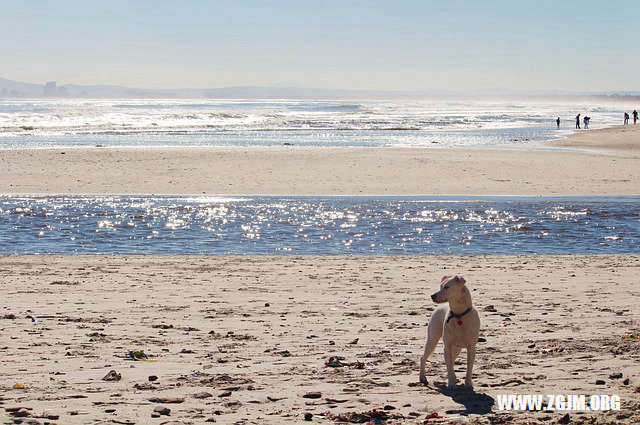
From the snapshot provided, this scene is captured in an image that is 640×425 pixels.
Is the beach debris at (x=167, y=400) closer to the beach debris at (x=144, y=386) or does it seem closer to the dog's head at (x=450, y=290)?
the beach debris at (x=144, y=386)

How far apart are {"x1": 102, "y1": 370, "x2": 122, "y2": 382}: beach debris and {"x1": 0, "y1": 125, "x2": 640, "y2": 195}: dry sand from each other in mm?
15571

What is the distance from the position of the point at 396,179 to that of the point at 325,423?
19.6m

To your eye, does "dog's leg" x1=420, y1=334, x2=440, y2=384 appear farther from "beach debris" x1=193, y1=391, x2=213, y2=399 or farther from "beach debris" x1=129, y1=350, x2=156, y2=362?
"beach debris" x1=129, y1=350, x2=156, y2=362

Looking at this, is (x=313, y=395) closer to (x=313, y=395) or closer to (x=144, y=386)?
(x=313, y=395)

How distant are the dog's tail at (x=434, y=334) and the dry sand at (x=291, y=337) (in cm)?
18

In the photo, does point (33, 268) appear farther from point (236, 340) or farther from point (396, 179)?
point (396, 179)

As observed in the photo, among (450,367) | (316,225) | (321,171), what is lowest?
(316,225)

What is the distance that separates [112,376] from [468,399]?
2759 mm

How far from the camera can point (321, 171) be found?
88.6 ft

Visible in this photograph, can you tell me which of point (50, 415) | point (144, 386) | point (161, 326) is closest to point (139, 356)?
point (144, 386)

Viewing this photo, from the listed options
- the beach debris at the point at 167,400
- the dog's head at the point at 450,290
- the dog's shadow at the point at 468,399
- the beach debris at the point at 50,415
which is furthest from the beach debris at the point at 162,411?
the dog's head at the point at 450,290

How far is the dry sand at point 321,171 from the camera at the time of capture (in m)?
23.1

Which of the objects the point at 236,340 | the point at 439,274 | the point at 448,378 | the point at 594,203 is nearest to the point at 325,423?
the point at 448,378

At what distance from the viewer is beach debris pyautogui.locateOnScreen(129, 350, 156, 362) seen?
7.48 m
